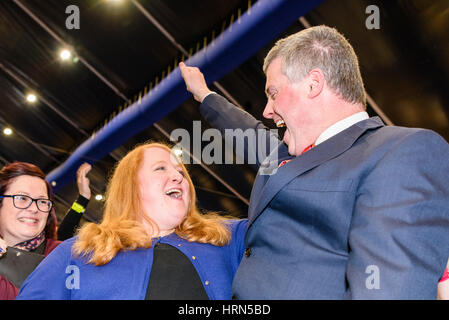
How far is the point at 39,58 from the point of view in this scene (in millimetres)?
4828

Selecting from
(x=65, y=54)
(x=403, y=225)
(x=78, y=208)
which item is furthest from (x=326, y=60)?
(x=65, y=54)

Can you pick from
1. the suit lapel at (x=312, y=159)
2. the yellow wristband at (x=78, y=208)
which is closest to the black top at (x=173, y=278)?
the suit lapel at (x=312, y=159)

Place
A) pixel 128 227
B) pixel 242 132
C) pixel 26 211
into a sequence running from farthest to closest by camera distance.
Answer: pixel 26 211 → pixel 242 132 → pixel 128 227

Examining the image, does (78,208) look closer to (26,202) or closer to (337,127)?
(26,202)

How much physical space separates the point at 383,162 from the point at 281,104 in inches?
15.5

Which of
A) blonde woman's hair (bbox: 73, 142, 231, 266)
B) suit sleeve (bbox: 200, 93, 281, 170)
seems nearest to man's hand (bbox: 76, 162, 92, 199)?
blonde woman's hair (bbox: 73, 142, 231, 266)

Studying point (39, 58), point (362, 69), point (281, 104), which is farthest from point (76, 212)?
point (39, 58)

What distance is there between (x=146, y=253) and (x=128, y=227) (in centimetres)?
15

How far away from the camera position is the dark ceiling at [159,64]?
334cm

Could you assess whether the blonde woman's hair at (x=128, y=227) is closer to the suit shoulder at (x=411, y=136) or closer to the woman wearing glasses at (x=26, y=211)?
the woman wearing glasses at (x=26, y=211)

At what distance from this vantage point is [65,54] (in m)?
4.65

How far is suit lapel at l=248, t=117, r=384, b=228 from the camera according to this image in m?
1.03

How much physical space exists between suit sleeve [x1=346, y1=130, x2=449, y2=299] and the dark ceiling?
2619 mm

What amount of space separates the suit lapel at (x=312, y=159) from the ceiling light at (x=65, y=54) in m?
4.11
